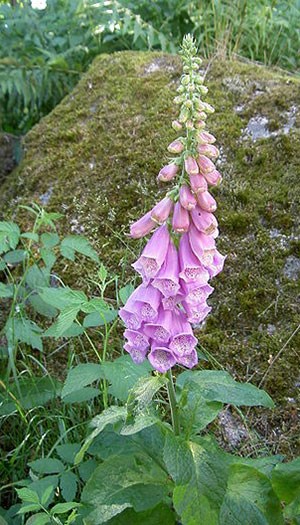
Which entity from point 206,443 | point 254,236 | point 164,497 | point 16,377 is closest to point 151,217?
point 206,443

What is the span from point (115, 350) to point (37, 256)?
2.67ft

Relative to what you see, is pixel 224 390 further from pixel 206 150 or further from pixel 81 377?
pixel 206 150

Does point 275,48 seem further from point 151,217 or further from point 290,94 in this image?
point 151,217

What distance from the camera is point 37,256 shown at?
138 inches

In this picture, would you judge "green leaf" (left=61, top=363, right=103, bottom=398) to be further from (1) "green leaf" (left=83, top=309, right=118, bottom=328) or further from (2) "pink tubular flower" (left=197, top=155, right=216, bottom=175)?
(2) "pink tubular flower" (left=197, top=155, right=216, bottom=175)

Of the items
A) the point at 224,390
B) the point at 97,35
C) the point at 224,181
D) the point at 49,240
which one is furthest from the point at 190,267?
the point at 97,35

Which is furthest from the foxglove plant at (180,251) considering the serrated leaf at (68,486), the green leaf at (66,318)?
the serrated leaf at (68,486)

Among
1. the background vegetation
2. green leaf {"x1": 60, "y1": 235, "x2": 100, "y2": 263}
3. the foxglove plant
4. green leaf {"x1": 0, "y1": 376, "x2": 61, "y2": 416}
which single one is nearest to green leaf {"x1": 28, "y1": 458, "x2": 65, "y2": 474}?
green leaf {"x1": 0, "y1": 376, "x2": 61, "y2": 416}

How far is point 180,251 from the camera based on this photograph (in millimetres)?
1843

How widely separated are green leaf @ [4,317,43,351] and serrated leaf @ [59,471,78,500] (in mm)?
574

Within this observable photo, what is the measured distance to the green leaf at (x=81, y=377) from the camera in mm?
2189

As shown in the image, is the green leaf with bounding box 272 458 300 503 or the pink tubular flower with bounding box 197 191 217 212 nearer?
the pink tubular flower with bounding box 197 191 217 212

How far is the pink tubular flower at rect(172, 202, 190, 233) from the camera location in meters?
1.78

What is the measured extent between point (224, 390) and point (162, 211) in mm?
577
